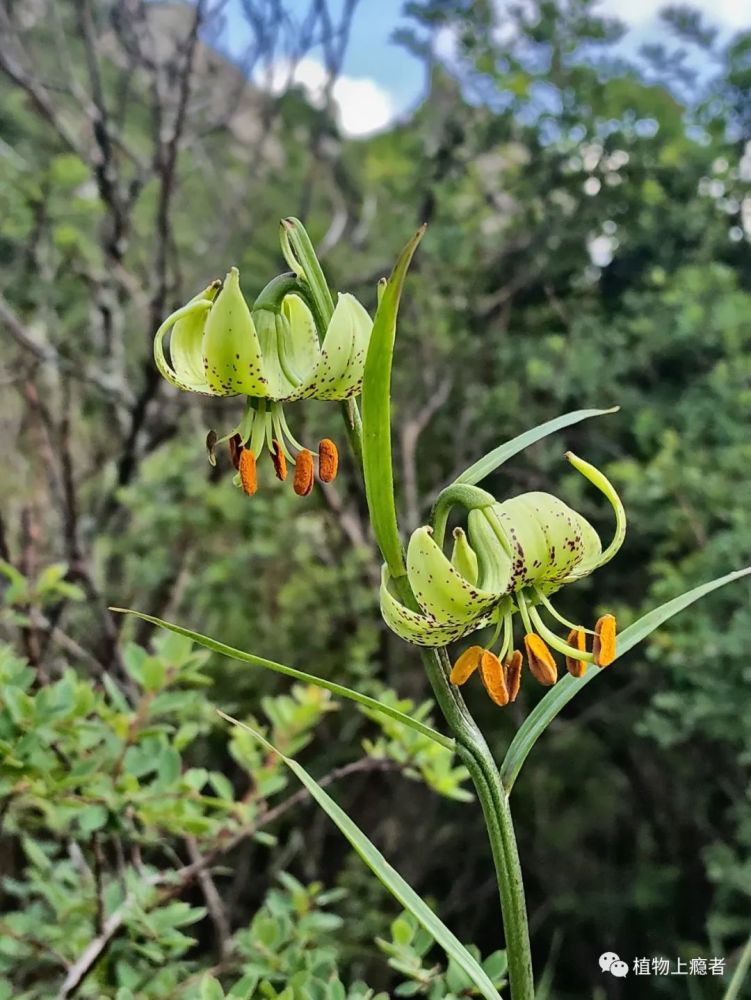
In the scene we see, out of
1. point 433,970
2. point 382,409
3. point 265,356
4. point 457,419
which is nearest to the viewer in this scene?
point 382,409

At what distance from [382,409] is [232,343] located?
5.5 inches

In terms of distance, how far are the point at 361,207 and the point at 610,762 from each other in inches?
87.0

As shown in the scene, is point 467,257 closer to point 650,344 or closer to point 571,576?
point 650,344

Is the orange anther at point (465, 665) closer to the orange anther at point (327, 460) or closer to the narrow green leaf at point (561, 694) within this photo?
the narrow green leaf at point (561, 694)

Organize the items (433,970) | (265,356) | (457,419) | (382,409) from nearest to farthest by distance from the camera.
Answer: (382,409) → (265,356) → (433,970) → (457,419)

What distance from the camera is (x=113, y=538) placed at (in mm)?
2188

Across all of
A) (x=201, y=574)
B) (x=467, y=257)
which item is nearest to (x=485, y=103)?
(x=467, y=257)

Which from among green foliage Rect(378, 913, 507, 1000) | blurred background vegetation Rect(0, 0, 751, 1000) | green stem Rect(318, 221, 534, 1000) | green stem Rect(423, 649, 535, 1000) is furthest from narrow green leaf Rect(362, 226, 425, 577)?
blurred background vegetation Rect(0, 0, 751, 1000)

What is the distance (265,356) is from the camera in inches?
23.4

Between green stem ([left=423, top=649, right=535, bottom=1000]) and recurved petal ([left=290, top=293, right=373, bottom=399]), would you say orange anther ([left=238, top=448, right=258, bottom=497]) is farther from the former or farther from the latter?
green stem ([left=423, top=649, right=535, bottom=1000])

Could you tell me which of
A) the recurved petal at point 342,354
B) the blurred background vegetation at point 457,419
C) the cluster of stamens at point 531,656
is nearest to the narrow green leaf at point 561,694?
the cluster of stamens at point 531,656

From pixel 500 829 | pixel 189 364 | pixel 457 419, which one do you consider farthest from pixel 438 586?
pixel 457 419

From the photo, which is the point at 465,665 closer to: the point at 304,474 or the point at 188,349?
the point at 304,474

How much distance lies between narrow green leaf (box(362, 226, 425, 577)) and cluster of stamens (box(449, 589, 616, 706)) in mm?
87
